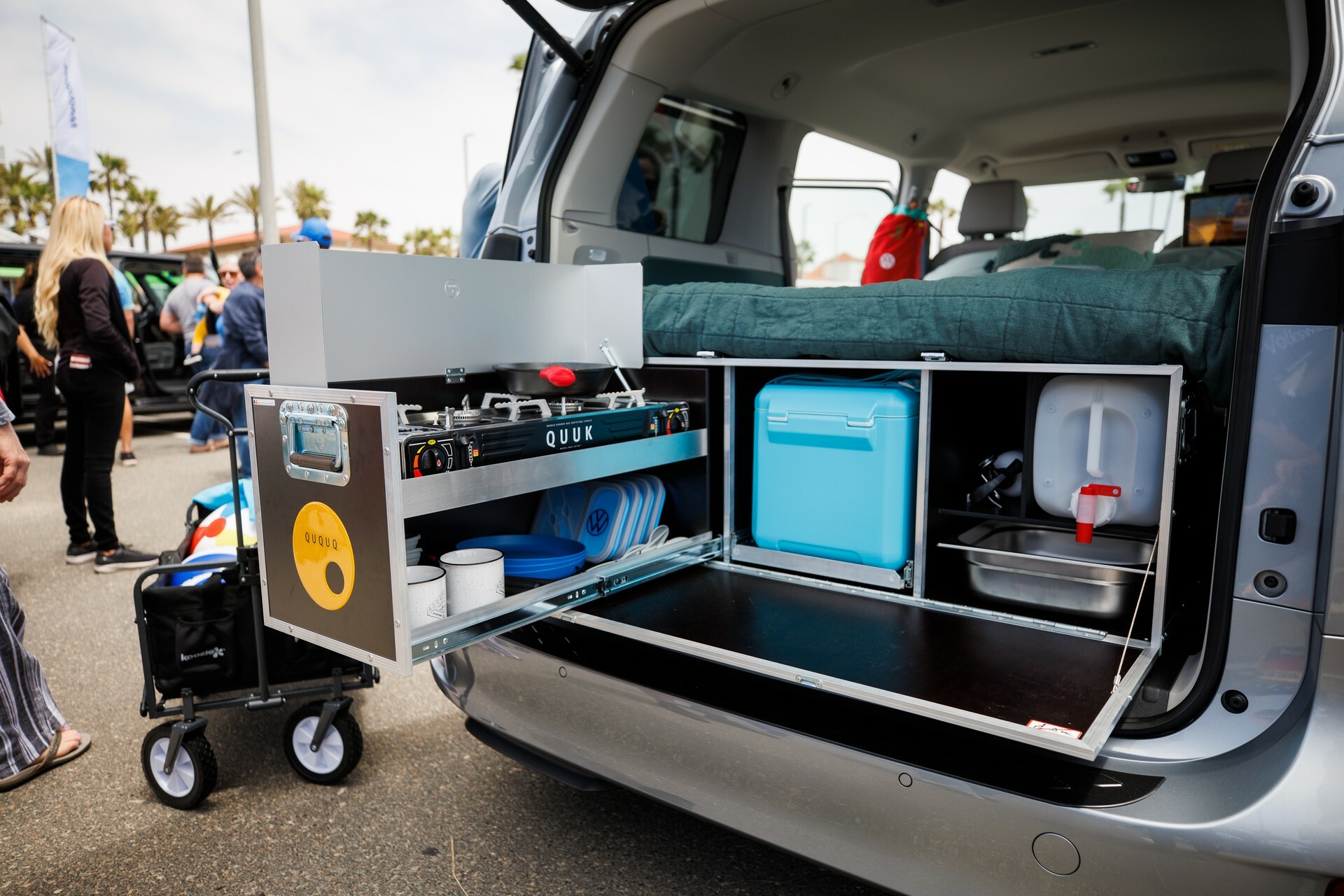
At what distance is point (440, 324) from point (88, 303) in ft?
9.46

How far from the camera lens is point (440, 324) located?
6.89 ft

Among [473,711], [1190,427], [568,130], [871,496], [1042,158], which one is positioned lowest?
[473,711]

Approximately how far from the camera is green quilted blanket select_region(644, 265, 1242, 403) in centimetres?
148

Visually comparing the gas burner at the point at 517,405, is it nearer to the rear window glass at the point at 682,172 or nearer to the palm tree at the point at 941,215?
the rear window glass at the point at 682,172

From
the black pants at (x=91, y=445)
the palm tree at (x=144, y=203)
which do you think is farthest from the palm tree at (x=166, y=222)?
the black pants at (x=91, y=445)

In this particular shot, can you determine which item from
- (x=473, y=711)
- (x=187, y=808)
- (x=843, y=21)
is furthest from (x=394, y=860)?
(x=843, y=21)

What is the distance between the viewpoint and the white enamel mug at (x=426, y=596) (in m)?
1.69

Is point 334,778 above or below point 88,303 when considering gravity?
below

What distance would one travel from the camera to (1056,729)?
1217 millimetres

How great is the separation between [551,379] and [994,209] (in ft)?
9.98

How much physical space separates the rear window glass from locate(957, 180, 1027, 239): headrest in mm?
1350

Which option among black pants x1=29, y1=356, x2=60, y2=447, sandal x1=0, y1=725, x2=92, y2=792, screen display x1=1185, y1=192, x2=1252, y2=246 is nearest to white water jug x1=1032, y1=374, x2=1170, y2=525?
screen display x1=1185, y1=192, x2=1252, y2=246

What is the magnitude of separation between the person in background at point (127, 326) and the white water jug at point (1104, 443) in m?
4.24

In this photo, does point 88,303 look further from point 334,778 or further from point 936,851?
point 936,851
